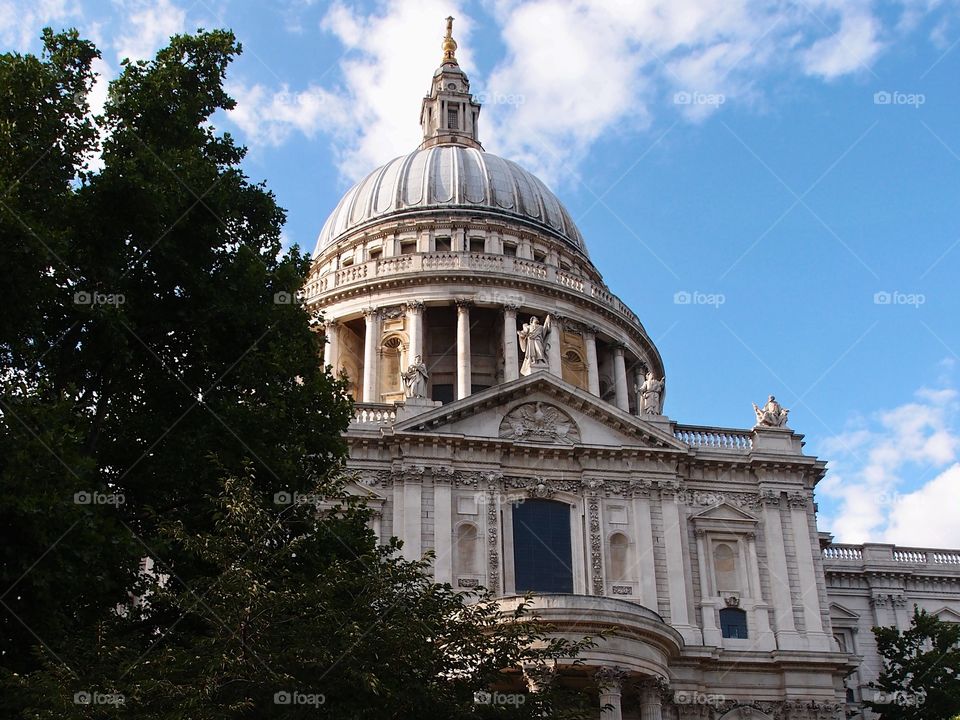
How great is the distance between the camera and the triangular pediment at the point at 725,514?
40.1 meters

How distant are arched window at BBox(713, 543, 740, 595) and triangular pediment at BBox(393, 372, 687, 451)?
3.70 m

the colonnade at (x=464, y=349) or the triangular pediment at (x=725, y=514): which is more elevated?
the colonnade at (x=464, y=349)

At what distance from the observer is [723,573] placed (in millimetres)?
39562

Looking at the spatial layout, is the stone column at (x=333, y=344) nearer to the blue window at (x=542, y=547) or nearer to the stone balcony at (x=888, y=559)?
Answer: the blue window at (x=542, y=547)

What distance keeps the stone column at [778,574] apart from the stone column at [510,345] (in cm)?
1497

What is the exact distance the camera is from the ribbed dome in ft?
204

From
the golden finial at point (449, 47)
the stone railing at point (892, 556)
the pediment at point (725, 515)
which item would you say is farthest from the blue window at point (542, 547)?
the golden finial at point (449, 47)

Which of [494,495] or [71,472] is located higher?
[494,495]

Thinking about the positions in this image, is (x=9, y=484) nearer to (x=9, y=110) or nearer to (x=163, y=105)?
(x=9, y=110)

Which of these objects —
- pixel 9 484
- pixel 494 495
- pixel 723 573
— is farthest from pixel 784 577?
pixel 9 484

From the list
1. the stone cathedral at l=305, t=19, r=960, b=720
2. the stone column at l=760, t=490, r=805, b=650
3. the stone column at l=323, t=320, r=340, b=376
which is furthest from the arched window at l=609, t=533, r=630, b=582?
the stone column at l=323, t=320, r=340, b=376

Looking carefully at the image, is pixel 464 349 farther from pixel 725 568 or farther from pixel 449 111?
pixel 449 111

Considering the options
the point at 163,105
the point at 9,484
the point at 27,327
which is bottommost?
the point at 9,484

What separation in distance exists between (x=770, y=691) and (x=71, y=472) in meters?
26.2
